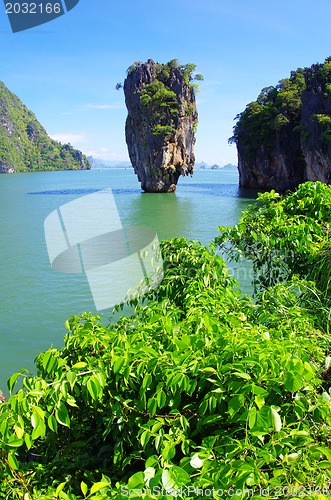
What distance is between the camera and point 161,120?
34062mm

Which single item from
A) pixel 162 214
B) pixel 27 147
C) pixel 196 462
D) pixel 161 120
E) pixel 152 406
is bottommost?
pixel 196 462

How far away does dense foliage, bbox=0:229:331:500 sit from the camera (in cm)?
131

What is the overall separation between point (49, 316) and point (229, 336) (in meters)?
6.10

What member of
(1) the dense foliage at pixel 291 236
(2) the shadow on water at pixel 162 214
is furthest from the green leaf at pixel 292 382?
(2) the shadow on water at pixel 162 214

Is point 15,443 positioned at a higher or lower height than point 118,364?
lower

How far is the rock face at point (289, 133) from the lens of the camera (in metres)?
26.1

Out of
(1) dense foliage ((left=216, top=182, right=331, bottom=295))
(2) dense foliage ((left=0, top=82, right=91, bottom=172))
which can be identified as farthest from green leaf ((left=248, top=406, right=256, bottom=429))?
(2) dense foliage ((left=0, top=82, right=91, bottom=172))

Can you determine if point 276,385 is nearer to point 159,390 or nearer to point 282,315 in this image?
point 159,390

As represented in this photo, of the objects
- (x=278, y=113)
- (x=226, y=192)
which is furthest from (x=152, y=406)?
(x=226, y=192)

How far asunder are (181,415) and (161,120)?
114ft

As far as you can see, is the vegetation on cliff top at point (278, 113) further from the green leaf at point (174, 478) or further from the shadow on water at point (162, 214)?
the green leaf at point (174, 478)

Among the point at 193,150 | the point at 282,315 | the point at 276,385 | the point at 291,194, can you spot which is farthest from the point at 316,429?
the point at 193,150

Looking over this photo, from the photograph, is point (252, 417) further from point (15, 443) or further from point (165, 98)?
point (165, 98)

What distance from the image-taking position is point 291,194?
436 cm
